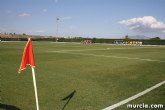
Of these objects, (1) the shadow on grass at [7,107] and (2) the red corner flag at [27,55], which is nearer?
(2) the red corner flag at [27,55]

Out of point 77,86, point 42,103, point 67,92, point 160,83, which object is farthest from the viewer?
point 160,83

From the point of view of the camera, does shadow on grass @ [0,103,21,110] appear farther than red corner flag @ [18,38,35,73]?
Yes

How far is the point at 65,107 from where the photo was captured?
5.84 metres

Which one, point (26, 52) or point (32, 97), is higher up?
point (26, 52)

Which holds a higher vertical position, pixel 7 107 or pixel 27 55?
pixel 27 55

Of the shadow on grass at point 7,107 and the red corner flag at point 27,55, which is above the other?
the red corner flag at point 27,55

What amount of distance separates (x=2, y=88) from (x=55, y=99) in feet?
7.34

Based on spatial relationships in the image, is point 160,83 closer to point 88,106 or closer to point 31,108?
point 88,106

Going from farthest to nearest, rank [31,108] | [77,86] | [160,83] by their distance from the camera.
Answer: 1. [160,83]
2. [77,86]
3. [31,108]

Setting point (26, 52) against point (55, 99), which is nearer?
point (26, 52)

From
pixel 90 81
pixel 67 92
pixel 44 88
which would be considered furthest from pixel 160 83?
pixel 44 88

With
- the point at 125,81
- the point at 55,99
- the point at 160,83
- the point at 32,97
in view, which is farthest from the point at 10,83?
the point at 160,83

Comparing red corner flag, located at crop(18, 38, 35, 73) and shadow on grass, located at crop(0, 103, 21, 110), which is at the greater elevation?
red corner flag, located at crop(18, 38, 35, 73)

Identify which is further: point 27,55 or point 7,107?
point 7,107
